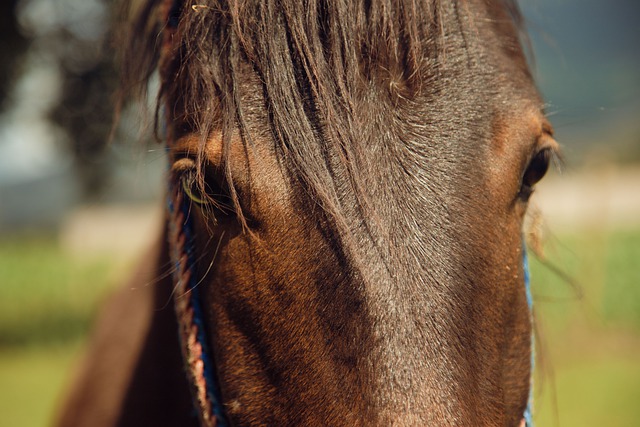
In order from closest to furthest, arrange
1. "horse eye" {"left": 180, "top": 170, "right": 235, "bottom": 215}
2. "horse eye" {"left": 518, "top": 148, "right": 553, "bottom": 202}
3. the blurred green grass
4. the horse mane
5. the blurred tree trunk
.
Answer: the horse mane
"horse eye" {"left": 180, "top": 170, "right": 235, "bottom": 215}
"horse eye" {"left": 518, "top": 148, "right": 553, "bottom": 202}
the blurred green grass
the blurred tree trunk

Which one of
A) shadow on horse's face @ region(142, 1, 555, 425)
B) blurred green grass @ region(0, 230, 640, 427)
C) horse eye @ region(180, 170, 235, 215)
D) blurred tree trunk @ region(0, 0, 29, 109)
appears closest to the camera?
shadow on horse's face @ region(142, 1, 555, 425)

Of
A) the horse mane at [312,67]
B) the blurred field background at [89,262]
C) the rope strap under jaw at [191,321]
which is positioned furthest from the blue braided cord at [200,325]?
the blurred field background at [89,262]

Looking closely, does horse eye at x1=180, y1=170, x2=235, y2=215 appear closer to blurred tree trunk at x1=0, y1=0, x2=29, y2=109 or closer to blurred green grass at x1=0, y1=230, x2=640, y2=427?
blurred green grass at x1=0, y1=230, x2=640, y2=427

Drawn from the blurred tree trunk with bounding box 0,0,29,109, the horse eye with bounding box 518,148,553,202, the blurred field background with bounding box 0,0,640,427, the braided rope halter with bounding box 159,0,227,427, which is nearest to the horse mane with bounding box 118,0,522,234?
the braided rope halter with bounding box 159,0,227,427

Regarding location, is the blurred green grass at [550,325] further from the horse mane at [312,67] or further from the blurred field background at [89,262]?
the horse mane at [312,67]

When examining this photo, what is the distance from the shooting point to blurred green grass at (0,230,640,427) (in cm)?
644

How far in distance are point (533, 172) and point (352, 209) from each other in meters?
0.57

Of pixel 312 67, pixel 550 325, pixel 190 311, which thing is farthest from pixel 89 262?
pixel 312 67

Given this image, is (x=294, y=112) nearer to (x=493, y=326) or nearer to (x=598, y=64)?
(x=493, y=326)

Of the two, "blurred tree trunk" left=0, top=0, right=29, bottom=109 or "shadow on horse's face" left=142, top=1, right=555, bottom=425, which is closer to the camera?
"shadow on horse's face" left=142, top=1, right=555, bottom=425

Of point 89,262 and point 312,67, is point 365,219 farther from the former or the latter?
point 89,262

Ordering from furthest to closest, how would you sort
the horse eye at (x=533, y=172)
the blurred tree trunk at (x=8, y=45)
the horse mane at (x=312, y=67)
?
the blurred tree trunk at (x=8, y=45)
the horse eye at (x=533, y=172)
the horse mane at (x=312, y=67)

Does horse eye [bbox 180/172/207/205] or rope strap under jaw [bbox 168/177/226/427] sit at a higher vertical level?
horse eye [bbox 180/172/207/205]

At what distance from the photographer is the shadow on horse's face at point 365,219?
1215 mm
